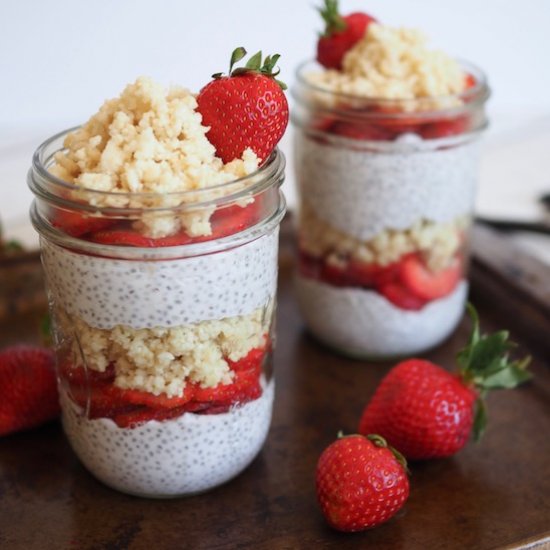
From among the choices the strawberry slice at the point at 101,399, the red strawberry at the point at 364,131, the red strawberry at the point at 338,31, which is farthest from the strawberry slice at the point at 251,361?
the red strawberry at the point at 338,31

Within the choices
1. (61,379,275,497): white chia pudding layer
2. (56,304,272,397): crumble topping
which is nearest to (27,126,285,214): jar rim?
(56,304,272,397): crumble topping

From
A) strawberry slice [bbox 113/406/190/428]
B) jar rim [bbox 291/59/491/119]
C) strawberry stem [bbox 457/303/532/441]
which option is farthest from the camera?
jar rim [bbox 291/59/491/119]

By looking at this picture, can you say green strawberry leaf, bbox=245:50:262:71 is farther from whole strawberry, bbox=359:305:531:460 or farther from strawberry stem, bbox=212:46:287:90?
whole strawberry, bbox=359:305:531:460

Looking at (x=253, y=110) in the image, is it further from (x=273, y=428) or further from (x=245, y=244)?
(x=273, y=428)

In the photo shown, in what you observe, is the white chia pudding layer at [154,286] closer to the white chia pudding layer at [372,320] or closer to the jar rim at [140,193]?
the jar rim at [140,193]

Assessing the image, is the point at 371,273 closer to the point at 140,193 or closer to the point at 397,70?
the point at 397,70

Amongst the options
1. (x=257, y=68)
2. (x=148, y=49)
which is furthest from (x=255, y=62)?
(x=148, y=49)

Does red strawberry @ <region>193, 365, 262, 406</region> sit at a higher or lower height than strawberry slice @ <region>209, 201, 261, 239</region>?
lower

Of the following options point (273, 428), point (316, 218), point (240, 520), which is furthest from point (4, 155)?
point (240, 520)
